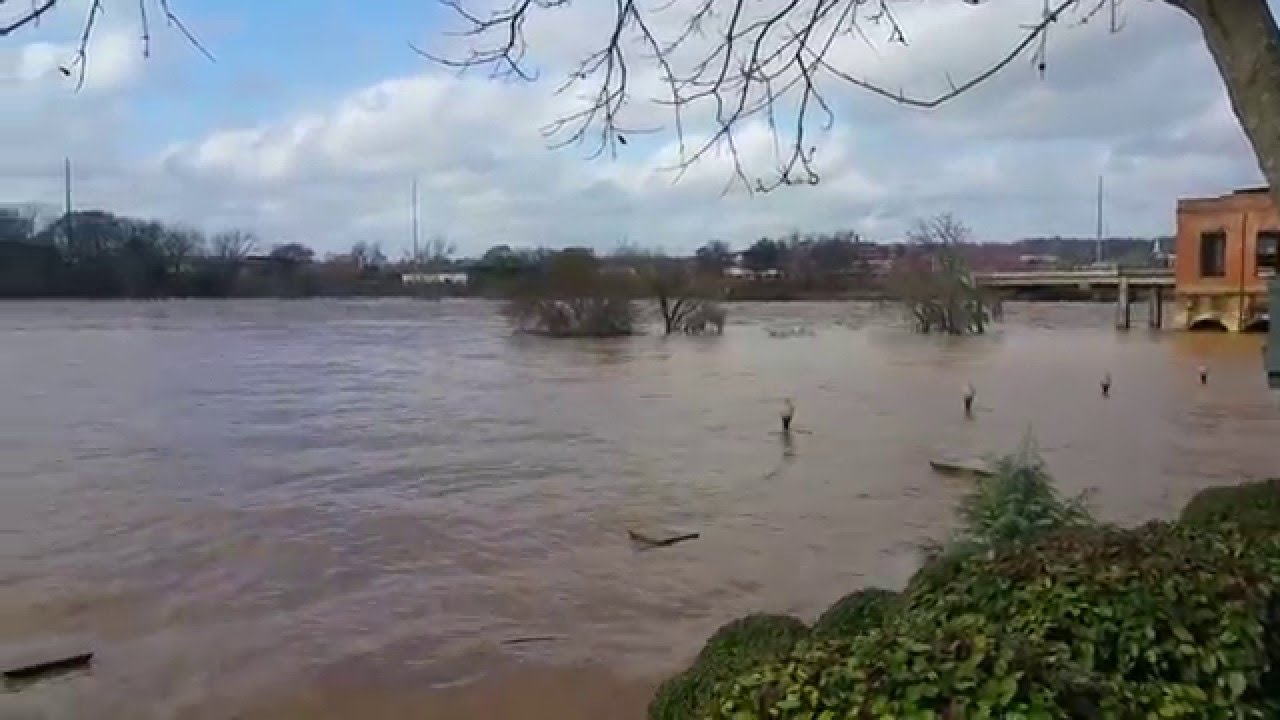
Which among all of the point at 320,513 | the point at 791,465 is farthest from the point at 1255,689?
the point at 791,465

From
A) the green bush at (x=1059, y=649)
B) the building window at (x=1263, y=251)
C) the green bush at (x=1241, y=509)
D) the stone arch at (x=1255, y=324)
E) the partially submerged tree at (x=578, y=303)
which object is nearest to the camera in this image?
the green bush at (x=1059, y=649)

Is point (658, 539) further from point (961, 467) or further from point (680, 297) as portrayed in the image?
point (680, 297)

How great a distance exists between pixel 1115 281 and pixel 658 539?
218 feet

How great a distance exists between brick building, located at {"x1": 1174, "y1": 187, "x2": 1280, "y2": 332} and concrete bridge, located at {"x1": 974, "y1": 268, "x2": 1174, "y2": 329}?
5.69m

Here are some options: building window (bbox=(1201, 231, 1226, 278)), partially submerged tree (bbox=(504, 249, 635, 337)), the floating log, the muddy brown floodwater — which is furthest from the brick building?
the floating log

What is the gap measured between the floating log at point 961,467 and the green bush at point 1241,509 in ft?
30.5

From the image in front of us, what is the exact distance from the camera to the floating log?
15495mm

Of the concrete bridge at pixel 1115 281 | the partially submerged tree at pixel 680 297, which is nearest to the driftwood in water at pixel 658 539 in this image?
the partially submerged tree at pixel 680 297

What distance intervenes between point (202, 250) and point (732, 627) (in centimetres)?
10858

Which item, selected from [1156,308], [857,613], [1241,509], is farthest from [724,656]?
[1156,308]

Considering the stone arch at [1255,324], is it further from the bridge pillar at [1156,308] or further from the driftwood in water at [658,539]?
the driftwood in water at [658,539]

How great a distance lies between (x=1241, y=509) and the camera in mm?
5027

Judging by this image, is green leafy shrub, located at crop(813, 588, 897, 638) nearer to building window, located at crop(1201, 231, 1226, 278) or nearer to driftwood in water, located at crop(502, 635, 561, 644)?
driftwood in water, located at crop(502, 635, 561, 644)

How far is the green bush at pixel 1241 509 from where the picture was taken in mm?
4184
